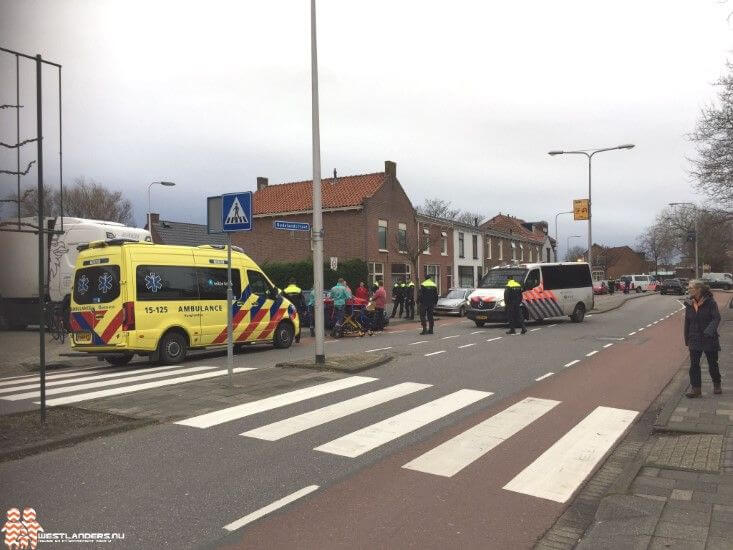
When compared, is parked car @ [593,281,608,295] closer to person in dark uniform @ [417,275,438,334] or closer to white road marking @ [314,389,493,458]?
person in dark uniform @ [417,275,438,334]

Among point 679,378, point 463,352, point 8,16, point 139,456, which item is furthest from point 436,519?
point 463,352

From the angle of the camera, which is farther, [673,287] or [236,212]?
[673,287]

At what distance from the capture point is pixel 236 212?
9.25 m

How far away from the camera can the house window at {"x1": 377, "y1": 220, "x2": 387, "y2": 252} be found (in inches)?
1462

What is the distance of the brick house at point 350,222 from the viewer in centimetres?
3625

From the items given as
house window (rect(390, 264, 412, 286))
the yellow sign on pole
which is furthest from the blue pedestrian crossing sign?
house window (rect(390, 264, 412, 286))

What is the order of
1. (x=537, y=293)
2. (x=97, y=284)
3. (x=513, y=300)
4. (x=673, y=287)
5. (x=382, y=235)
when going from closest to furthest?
(x=97, y=284) < (x=513, y=300) < (x=537, y=293) < (x=382, y=235) < (x=673, y=287)

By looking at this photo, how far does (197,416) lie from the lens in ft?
24.3

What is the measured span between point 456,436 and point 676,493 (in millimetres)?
2300

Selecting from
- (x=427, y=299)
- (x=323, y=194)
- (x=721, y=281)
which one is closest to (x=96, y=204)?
(x=323, y=194)

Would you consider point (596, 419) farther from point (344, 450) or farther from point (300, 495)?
point (300, 495)

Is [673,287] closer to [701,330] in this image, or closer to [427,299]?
[427,299]

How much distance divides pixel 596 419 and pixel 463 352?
245 inches

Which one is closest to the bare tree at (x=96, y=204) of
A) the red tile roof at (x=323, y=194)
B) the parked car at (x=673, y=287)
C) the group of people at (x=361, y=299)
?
the red tile roof at (x=323, y=194)
